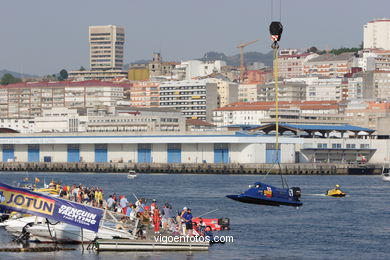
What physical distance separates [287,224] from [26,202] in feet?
60.3

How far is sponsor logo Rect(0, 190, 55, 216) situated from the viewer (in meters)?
41.3

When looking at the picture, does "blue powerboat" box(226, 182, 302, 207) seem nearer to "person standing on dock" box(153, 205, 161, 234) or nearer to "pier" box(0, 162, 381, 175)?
"person standing on dock" box(153, 205, 161, 234)

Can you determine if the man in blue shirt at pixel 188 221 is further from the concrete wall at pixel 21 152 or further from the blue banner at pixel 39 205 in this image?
the concrete wall at pixel 21 152

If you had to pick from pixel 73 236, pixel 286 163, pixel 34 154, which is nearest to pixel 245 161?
pixel 286 163

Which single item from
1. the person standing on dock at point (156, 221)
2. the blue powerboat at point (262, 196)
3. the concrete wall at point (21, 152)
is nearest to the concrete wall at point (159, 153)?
the concrete wall at point (21, 152)

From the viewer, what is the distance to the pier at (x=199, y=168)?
405 feet

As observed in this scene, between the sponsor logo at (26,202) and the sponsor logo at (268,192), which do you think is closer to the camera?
the sponsor logo at (26,202)

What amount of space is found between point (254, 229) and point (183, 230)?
9.86m

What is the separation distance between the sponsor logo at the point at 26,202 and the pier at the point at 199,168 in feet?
267

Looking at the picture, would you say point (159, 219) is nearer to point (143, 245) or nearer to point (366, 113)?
point (143, 245)

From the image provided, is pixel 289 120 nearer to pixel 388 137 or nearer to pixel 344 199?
pixel 388 137

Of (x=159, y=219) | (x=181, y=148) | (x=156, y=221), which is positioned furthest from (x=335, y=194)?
(x=181, y=148)


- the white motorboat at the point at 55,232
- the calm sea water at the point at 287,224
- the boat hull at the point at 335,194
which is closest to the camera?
the calm sea water at the point at 287,224

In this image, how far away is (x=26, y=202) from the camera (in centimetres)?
4141
